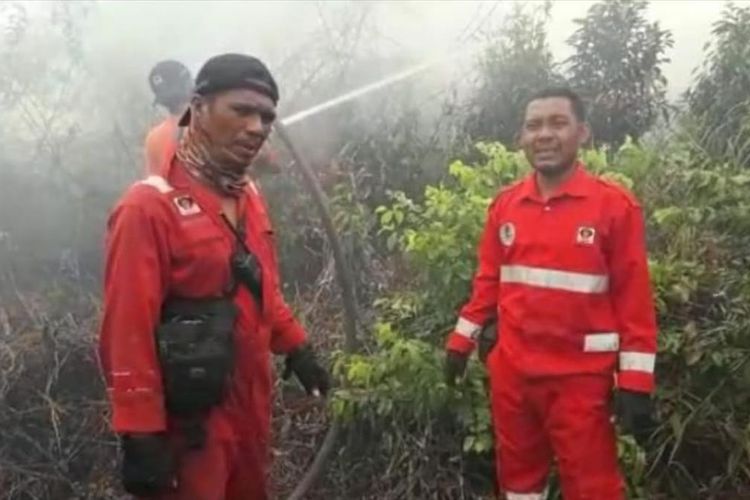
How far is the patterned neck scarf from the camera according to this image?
3191 mm

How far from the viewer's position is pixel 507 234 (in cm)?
400

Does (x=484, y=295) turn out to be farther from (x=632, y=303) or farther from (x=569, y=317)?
(x=632, y=303)

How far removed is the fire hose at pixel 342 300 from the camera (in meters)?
4.93

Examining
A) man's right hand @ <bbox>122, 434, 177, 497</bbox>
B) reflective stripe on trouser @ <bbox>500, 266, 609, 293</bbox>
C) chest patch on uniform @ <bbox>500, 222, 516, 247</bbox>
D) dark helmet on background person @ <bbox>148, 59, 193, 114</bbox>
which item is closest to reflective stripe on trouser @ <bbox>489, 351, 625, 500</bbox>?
reflective stripe on trouser @ <bbox>500, 266, 609, 293</bbox>

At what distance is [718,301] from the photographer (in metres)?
4.72

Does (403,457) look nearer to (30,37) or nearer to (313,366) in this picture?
(313,366)

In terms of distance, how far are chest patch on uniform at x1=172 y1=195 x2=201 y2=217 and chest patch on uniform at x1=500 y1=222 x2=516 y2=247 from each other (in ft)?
4.17

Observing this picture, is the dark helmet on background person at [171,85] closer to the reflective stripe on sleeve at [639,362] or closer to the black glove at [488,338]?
the black glove at [488,338]

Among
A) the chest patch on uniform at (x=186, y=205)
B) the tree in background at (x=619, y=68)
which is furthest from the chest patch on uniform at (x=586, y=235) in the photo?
the tree in background at (x=619, y=68)

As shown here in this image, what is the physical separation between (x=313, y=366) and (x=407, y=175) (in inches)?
121

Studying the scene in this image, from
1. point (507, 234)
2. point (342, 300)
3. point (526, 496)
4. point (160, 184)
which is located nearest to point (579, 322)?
point (507, 234)

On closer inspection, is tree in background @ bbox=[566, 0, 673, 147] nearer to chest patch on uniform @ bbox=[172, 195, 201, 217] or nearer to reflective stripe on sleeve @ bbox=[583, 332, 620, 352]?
reflective stripe on sleeve @ bbox=[583, 332, 620, 352]

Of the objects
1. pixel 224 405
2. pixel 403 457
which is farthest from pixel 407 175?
pixel 224 405

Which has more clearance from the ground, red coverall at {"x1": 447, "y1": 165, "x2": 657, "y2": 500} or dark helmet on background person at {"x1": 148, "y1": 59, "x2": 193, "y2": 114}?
dark helmet on background person at {"x1": 148, "y1": 59, "x2": 193, "y2": 114}
